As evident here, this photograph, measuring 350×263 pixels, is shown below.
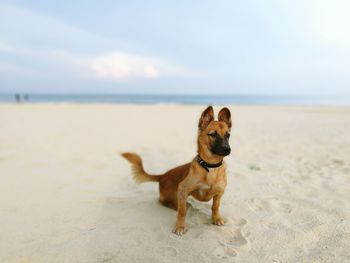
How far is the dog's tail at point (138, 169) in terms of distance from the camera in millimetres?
4199

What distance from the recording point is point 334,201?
4.09 m

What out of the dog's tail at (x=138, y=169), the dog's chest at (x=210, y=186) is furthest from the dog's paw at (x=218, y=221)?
the dog's tail at (x=138, y=169)

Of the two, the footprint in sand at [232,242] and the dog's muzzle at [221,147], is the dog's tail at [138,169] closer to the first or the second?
the footprint in sand at [232,242]

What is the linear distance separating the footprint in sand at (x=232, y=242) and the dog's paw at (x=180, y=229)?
0.41 metres

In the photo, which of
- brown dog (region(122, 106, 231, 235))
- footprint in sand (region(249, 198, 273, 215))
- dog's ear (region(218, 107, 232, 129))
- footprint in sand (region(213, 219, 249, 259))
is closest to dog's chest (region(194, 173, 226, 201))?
brown dog (region(122, 106, 231, 235))

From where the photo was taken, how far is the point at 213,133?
9.94 ft

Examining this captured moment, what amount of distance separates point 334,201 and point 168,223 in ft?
7.48

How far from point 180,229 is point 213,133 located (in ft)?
3.65

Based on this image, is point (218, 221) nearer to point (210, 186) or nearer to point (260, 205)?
point (210, 186)

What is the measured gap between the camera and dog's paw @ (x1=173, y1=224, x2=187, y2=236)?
3260mm

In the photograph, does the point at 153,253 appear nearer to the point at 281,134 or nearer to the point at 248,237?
the point at 248,237

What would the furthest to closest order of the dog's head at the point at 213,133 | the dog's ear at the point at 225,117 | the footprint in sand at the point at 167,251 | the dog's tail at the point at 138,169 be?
the dog's tail at the point at 138,169
the dog's ear at the point at 225,117
the dog's head at the point at 213,133
the footprint in sand at the point at 167,251

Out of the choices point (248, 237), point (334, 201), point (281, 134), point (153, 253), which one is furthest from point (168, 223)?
point (281, 134)

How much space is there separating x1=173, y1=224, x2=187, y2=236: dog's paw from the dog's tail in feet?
3.27
